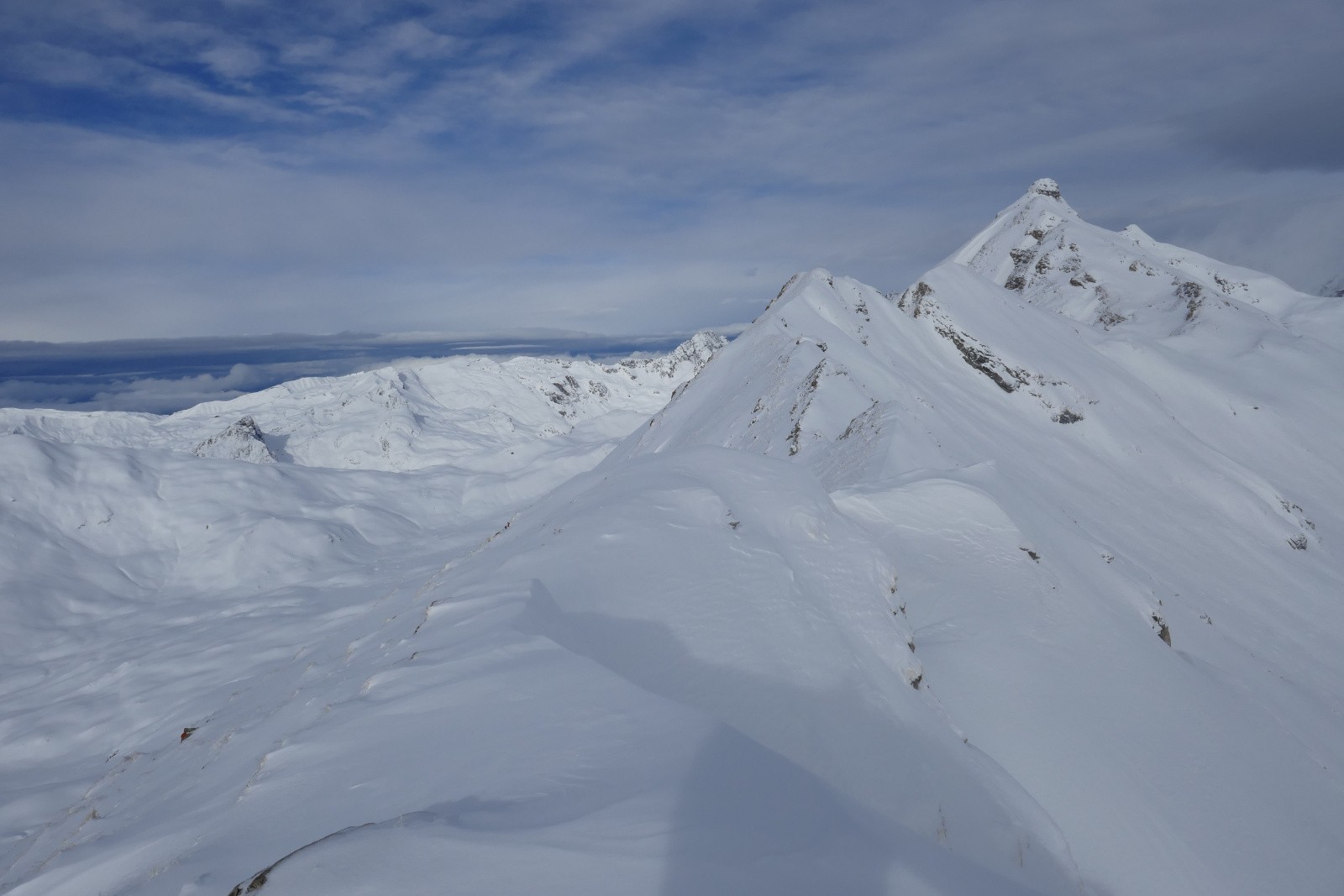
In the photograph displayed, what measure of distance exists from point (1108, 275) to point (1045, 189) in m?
32.5

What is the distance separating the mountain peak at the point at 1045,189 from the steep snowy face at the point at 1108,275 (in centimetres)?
19

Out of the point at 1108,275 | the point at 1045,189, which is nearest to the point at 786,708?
the point at 1108,275

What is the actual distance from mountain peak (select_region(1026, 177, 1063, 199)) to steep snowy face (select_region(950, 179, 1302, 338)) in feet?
0.62

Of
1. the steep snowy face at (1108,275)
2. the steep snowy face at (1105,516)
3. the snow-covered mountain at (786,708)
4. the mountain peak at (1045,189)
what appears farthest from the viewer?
the mountain peak at (1045,189)

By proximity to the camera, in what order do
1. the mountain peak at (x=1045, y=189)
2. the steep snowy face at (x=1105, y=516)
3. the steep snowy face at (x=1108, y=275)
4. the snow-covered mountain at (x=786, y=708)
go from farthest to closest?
the mountain peak at (x=1045, y=189) < the steep snowy face at (x=1108, y=275) < the steep snowy face at (x=1105, y=516) < the snow-covered mountain at (x=786, y=708)

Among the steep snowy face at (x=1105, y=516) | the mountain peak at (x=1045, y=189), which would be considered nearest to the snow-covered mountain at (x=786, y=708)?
the steep snowy face at (x=1105, y=516)

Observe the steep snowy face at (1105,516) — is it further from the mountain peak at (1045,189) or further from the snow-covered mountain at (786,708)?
the mountain peak at (1045,189)

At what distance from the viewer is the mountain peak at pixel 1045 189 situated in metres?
106

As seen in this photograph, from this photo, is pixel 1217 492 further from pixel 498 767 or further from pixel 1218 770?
pixel 498 767

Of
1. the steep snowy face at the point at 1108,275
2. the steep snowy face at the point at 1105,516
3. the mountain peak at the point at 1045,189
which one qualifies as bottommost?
the steep snowy face at the point at 1105,516

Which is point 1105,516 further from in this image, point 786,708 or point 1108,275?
point 1108,275

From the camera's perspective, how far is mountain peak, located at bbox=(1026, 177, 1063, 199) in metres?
106

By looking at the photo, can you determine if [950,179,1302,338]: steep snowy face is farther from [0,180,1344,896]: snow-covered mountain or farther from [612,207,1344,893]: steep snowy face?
[0,180,1344,896]: snow-covered mountain

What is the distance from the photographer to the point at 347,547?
3167 inches
